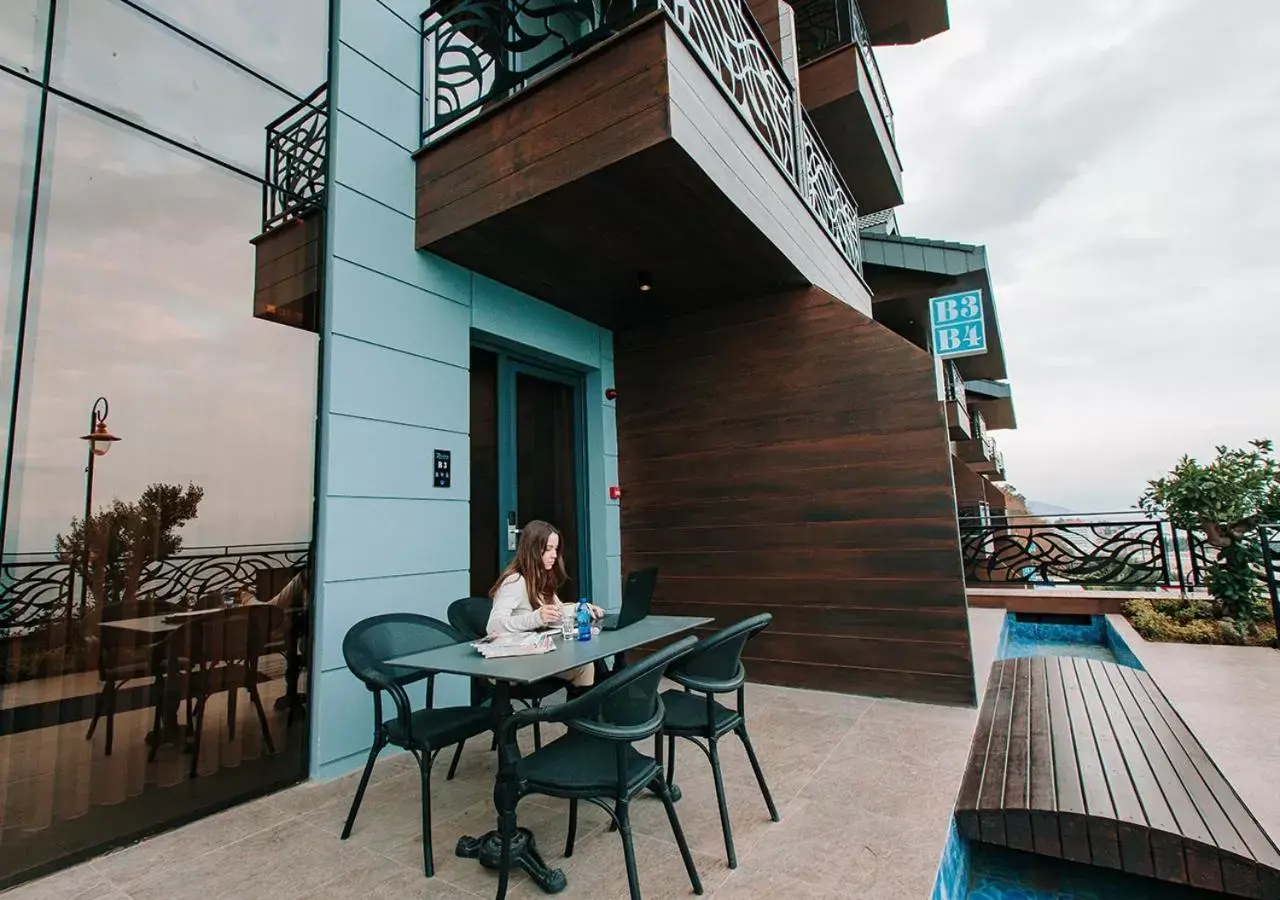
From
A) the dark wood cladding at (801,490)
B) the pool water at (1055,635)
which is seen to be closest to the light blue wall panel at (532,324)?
the dark wood cladding at (801,490)

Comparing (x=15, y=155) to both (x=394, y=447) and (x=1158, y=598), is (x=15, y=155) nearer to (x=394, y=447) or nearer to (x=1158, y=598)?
(x=394, y=447)

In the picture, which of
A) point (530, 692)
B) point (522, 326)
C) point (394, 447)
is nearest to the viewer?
point (530, 692)

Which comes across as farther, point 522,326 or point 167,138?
point 522,326

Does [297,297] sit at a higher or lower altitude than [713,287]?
lower

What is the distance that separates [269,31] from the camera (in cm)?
294

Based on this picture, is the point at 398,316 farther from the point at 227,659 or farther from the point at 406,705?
the point at 406,705

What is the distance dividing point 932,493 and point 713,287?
205 cm

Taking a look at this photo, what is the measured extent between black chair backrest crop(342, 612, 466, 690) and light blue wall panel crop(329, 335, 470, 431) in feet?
3.79

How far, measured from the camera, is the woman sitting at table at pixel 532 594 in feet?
7.66

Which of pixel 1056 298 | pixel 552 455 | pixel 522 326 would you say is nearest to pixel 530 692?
pixel 552 455

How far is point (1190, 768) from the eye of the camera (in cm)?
241

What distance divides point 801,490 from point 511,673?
113 inches

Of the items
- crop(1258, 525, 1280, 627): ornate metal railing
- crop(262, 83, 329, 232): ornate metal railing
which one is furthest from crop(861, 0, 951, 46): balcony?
crop(262, 83, 329, 232): ornate metal railing

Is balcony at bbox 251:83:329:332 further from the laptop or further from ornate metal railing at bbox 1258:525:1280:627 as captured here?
ornate metal railing at bbox 1258:525:1280:627
